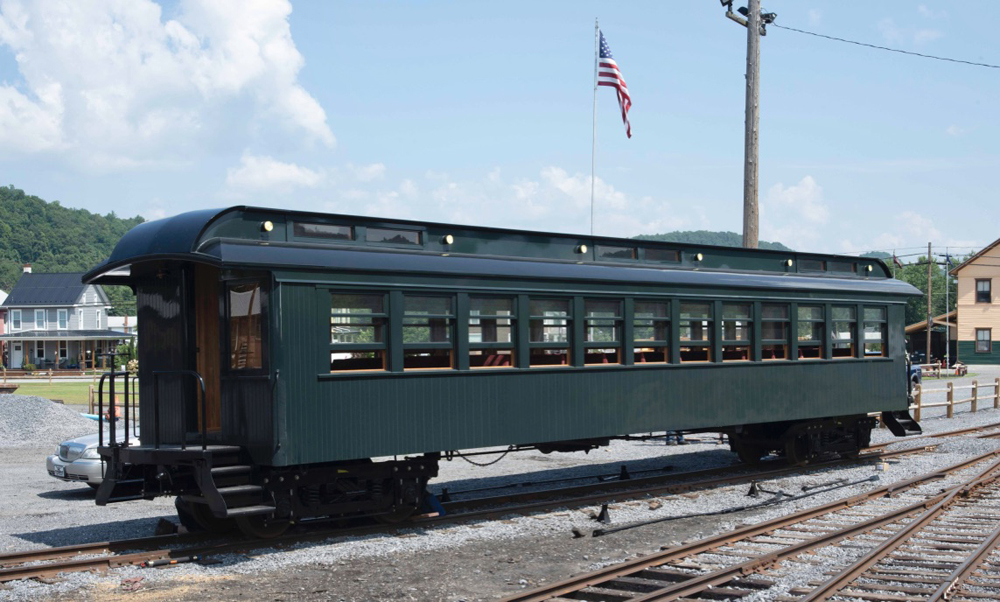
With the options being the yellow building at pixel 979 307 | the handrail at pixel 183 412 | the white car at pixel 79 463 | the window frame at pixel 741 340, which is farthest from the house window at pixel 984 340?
the handrail at pixel 183 412

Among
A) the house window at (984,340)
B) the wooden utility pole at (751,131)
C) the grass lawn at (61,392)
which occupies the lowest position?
the grass lawn at (61,392)

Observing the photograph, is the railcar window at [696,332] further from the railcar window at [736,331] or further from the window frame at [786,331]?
the window frame at [786,331]

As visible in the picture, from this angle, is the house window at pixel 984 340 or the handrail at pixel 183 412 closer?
the handrail at pixel 183 412

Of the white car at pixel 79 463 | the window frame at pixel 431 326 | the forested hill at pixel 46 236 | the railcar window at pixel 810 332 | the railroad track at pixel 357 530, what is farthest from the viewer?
the forested hill at pixel 46 236

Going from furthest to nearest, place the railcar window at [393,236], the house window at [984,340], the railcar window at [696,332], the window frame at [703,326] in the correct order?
1. the house window at [984,340]
2. the railcar window at [696,332]
3. the window frame at [703,326]
4. the railcar window at [393,236]

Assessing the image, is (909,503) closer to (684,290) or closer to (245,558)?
(684,290)

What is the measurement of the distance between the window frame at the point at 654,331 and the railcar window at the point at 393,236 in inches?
130

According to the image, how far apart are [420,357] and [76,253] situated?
159 m

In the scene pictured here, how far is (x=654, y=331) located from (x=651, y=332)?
62 millimetres

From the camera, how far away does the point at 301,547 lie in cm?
970

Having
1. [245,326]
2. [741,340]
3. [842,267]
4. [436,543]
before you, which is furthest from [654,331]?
[245,326]

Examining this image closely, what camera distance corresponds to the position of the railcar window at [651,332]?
1290cm

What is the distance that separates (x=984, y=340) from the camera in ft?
188

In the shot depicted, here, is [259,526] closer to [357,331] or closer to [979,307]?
[357,331]
